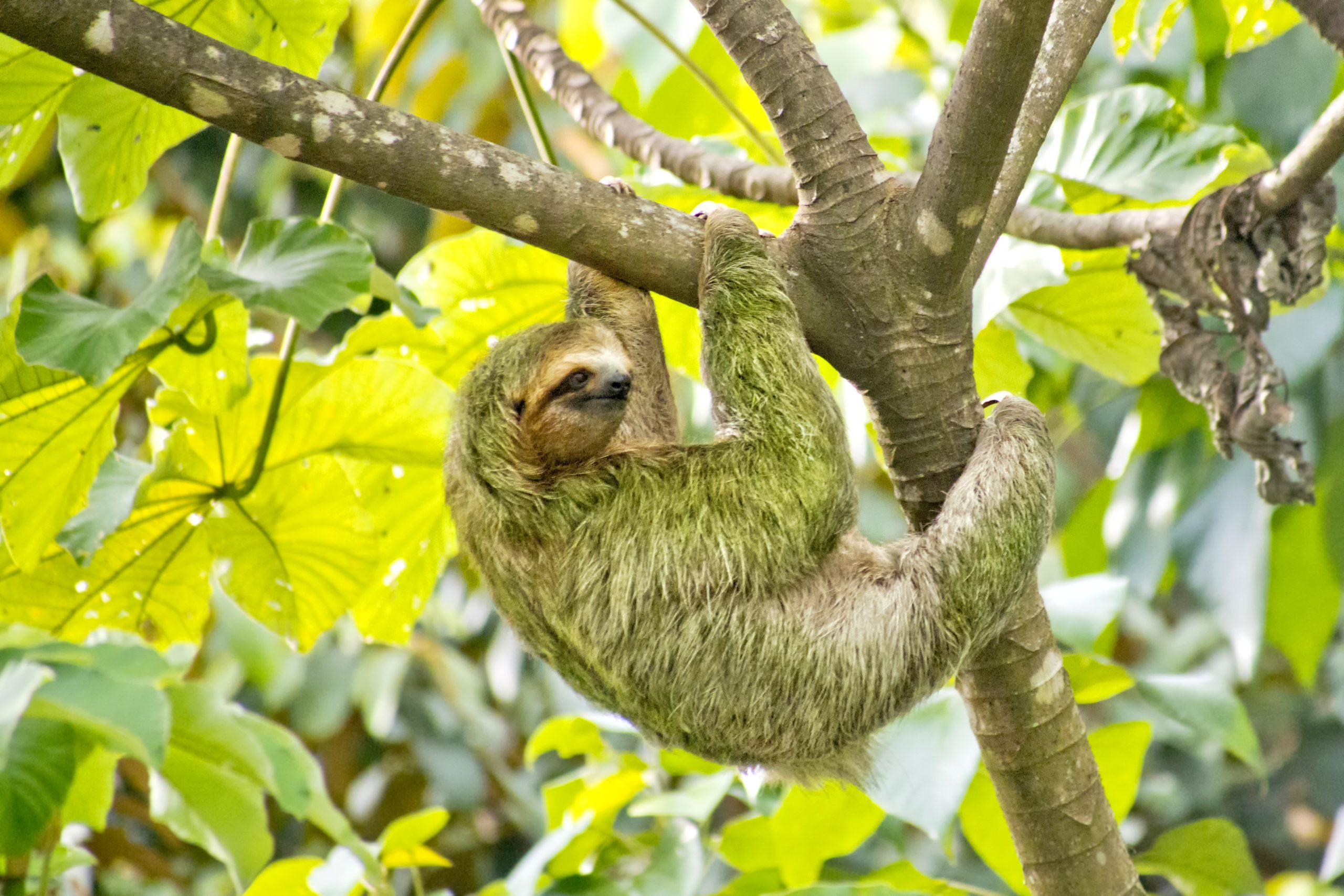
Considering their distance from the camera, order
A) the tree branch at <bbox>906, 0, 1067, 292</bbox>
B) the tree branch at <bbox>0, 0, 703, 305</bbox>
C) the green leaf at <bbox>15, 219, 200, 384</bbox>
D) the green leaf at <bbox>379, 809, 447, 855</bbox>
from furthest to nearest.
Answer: the green leaf at <bbox>379, 809, 447, 855</bbox>
the green leaf at <bbox>15, 219, 200, 384</bbox>
the tree branch at <bbox>906, 0, 1067, 292</bbox>
the tree branch at <bbox>0, 0, 703, 305</bbox>

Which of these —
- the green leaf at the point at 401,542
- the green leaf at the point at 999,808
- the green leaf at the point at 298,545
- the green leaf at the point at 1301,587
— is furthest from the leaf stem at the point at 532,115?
the green leaf at the point at 1301,587

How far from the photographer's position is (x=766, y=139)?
182 inches

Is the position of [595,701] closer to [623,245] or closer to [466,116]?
[623,245]

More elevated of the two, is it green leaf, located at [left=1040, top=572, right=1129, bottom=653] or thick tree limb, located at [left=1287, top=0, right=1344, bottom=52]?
thick tree limb, located at [left=1287, top=0, right=1344, bottom=52]

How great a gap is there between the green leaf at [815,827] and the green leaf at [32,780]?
1.94 meters

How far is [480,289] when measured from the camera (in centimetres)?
404

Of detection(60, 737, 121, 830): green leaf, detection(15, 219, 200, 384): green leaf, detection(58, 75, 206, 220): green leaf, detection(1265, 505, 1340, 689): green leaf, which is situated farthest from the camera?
detection(1265, 505, 1340, 689): green leaf

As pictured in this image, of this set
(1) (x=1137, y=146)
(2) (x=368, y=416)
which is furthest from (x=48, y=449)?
(1) (x=1137, y=146)

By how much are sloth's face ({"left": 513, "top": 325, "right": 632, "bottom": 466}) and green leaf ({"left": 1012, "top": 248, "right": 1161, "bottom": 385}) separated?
147 cm

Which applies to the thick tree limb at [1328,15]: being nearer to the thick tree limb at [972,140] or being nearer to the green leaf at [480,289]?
the thick tree limb at [972,140]

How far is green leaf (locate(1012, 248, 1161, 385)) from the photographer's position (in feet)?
12.6

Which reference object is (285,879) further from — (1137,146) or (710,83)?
(1137,146)

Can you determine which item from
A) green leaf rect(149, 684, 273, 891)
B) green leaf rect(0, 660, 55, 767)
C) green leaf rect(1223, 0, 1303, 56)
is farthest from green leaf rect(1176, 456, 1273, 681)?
green leaf rect(0, 660, 55, 767)

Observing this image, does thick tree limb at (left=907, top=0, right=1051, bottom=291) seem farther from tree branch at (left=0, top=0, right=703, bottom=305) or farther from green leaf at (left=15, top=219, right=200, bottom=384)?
green leaf at (left=15, top=219, right=200, bottom=384)
